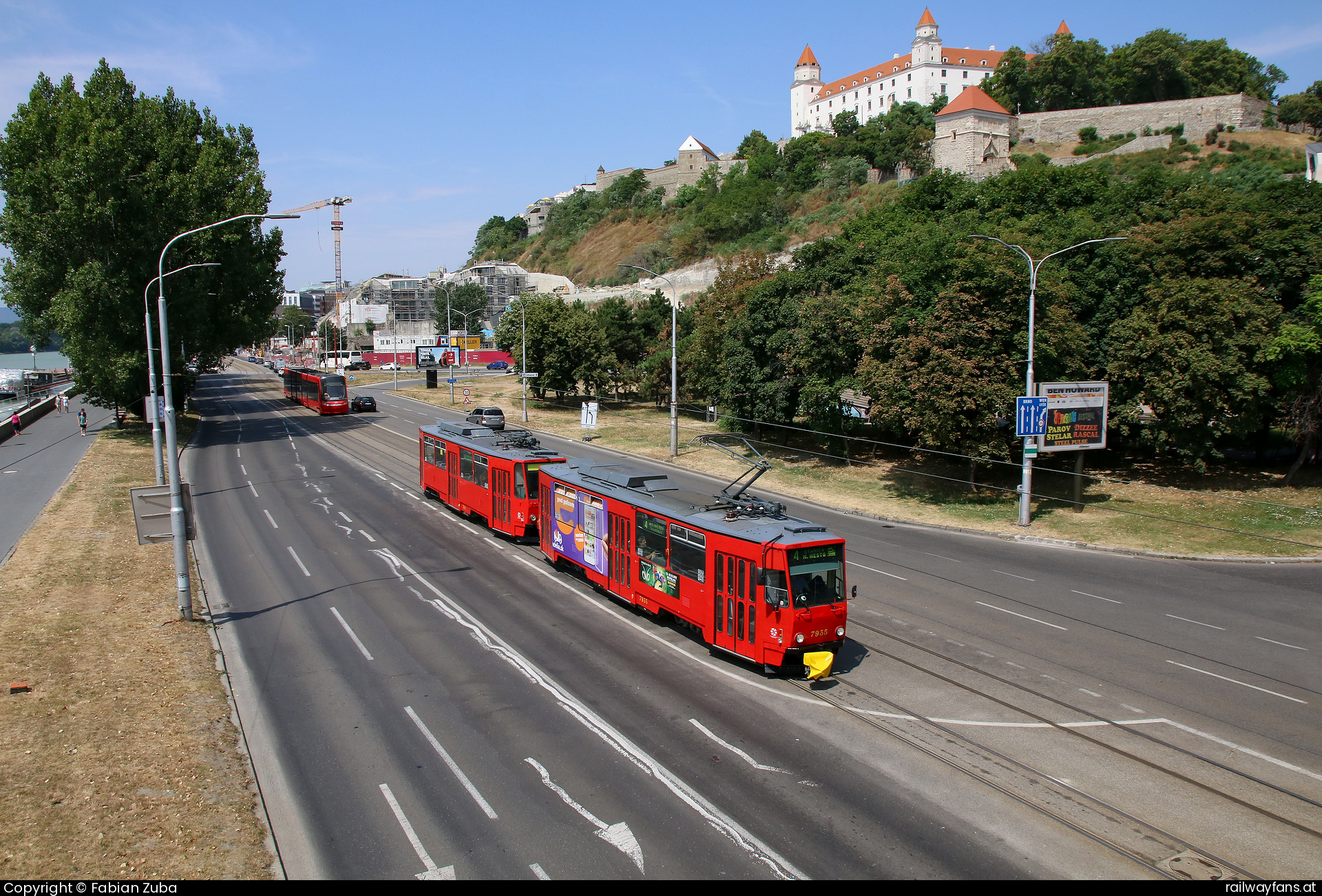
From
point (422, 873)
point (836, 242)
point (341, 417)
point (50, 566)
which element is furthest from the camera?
point (341, 417)

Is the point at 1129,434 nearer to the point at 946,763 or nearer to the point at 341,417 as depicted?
the point at 946,763

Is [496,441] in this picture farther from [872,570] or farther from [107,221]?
[107,221]

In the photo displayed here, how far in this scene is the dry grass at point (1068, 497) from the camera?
2755cm

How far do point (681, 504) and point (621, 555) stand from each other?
2.35 metres

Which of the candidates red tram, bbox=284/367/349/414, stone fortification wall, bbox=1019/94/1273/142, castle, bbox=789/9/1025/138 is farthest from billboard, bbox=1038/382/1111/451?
castle, bbox=789/9/1025/138

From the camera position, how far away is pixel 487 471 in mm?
27156

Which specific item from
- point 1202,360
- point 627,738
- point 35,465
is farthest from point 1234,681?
point 35,465

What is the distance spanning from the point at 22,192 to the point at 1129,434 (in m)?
59.1

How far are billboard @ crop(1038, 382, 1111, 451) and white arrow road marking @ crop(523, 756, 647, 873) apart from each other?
24336 mm

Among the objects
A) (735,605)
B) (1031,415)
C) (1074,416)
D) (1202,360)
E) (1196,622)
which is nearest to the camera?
(735,605)

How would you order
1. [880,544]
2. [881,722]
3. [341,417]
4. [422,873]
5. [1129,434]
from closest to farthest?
[422,873]
[881,722]
[880,544]
[1129,434]
[341,417]

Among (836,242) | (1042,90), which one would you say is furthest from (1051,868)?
(1042,90)

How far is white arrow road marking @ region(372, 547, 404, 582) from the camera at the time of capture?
22531 mm

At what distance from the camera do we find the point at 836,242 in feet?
158
